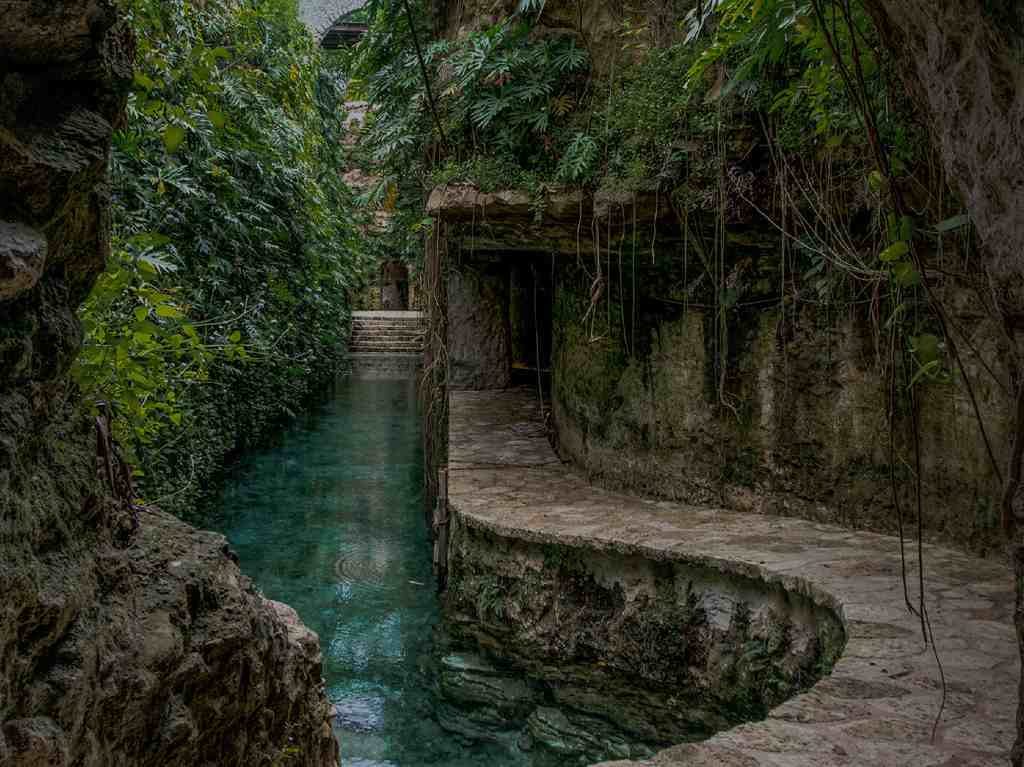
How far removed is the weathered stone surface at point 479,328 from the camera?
11344mm

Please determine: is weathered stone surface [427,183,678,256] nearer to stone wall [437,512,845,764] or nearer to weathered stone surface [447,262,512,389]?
stone wall [437,512,845,764]

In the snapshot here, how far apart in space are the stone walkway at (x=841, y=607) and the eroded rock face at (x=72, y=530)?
1385mm

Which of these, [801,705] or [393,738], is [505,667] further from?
[801,705]

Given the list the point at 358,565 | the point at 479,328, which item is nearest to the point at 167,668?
the point at 358,565

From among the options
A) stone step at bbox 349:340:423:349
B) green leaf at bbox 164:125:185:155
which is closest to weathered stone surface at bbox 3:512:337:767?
green leaf at bbox 164:125:185:155

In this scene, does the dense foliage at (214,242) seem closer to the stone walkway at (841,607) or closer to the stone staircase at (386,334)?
the stone walkway at (841,607)

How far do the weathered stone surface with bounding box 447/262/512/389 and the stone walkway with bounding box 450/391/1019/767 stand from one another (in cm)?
368

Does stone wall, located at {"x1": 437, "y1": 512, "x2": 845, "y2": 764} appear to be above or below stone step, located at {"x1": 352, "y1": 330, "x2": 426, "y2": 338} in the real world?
below

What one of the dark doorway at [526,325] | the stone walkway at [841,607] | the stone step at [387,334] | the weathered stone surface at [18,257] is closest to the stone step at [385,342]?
the stone step at [387,334]

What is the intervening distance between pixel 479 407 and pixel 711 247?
193 inches

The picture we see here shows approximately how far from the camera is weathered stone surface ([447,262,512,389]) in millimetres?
11344

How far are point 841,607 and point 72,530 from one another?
3.48 m

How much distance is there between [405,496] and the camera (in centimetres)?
1079

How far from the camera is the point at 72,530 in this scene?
2012 millimetres
